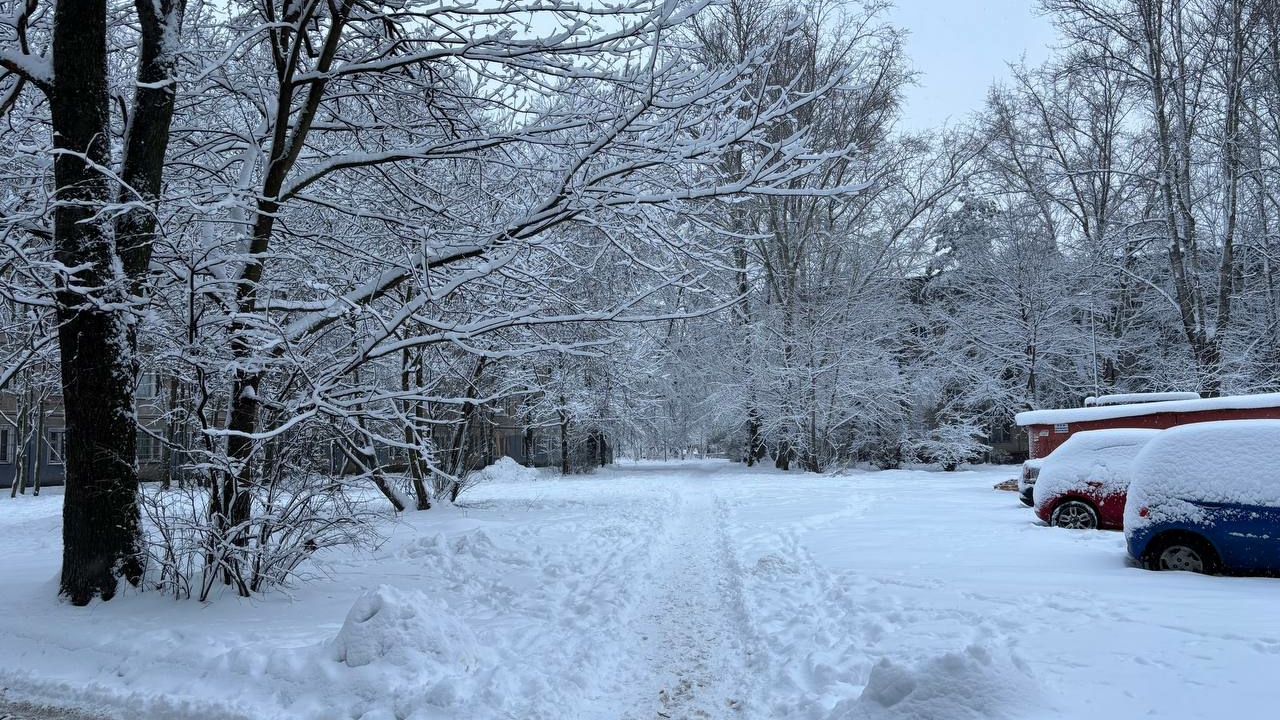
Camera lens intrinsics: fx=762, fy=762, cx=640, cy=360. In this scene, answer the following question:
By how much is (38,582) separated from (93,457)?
2005 millimetres

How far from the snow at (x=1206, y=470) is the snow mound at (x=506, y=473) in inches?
882

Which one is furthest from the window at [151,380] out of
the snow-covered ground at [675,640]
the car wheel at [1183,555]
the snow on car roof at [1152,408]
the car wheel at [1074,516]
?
the snow on car roof at [1152,408]

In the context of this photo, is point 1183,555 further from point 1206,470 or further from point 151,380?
point 151,380

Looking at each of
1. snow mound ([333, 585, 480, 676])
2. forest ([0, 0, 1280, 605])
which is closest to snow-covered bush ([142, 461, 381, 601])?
forest ([0, 0, 1280, 605])

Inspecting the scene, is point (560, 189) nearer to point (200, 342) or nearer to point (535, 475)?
point (200, 342)

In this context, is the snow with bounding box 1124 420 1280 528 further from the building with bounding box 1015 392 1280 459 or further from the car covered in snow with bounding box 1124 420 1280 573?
the building with bounding box 1015 392 1280 459

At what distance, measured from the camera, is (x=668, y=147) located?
6.20 meters

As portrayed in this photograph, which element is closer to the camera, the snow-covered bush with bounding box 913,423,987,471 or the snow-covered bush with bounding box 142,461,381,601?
the snow-covered bush with bounding box 142,461,381,601

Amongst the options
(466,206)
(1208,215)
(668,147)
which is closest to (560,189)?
(668,147)

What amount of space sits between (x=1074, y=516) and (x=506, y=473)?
917 inches

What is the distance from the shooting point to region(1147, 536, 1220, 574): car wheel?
24.8ft

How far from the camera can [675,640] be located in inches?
235

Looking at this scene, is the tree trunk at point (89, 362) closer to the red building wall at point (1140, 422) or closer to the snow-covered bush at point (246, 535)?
the snow-covered bush at point (246, 535)

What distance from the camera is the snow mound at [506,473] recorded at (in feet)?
93.7
